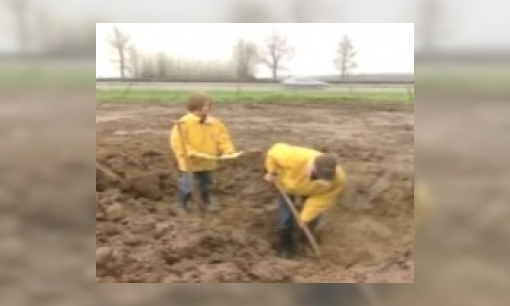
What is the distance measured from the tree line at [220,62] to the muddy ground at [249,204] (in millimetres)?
90

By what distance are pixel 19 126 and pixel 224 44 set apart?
584mm

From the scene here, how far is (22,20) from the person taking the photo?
1.71 metres

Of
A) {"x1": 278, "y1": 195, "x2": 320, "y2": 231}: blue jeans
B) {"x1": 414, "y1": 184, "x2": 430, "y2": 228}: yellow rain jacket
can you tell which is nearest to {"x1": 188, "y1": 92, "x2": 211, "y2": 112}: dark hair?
{"x1": 278, "y1": 195, "x2": 320, "y2": 231}: blue jeans

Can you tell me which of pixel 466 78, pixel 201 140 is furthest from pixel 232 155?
pixel 466 78

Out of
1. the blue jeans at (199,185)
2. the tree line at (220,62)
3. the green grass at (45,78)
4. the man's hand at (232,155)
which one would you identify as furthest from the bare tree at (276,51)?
the green grass at (45,78)

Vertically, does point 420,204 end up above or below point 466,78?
below

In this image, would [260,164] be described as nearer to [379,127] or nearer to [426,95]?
[379,127]

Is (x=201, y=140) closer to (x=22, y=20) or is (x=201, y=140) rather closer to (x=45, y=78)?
(x=45, y=78)

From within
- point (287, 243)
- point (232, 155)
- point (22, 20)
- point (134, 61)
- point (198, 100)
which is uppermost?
point (22, 20)

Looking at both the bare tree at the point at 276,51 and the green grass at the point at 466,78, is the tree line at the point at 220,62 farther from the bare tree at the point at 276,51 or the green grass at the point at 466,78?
the green grass at the point at 466,78

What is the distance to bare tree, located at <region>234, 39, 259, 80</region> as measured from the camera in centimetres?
168

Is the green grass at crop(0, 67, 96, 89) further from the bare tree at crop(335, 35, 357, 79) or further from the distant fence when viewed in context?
the bare tree at crop(335, 35, 357, 79)

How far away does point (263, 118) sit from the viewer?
1.67 m

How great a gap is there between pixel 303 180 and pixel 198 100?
1.13 ft
